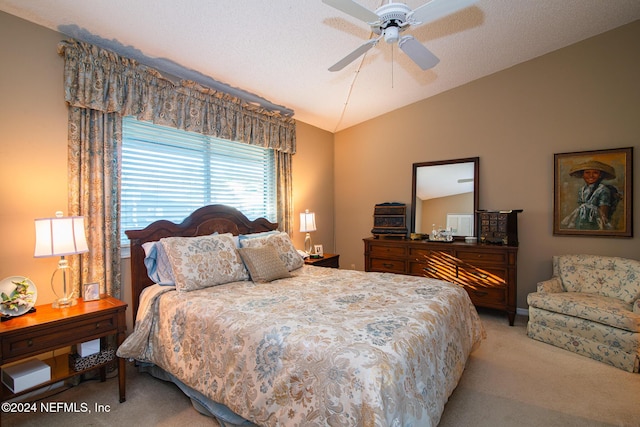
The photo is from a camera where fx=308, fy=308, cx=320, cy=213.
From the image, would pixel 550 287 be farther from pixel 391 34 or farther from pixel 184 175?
pixel 184 175

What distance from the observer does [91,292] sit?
2238 millimetres

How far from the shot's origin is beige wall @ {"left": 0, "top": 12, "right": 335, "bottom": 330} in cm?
213

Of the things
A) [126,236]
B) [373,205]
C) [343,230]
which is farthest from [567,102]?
[126,236]

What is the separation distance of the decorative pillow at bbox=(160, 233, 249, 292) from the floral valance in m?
1.19

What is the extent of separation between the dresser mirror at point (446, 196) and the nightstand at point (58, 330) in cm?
374

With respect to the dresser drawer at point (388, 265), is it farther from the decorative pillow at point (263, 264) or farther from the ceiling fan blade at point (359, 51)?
the ceiling fan blade at point (359, 51)

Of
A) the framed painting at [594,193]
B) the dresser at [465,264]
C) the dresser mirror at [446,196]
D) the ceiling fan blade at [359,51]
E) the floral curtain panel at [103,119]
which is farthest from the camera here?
the dresser mirror at [446,196]

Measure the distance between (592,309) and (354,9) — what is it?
3.13m

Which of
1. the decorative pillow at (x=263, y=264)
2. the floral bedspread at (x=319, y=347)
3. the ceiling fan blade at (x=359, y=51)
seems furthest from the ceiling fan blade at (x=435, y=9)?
the decorative pillow at (x=263, y=264)

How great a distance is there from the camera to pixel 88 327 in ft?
6.63

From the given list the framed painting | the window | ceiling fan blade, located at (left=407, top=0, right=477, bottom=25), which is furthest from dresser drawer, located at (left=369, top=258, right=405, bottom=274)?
ceiling fan blade, located at (left=407, top=0, right=477, bottom=25)

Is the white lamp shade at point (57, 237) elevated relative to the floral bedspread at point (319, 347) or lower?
elevated

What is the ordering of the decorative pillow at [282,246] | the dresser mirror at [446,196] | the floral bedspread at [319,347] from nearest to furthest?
1. the floral bedspread at [319,347]
2. the decorative pillow at [282,246]
3. the dresser mirror at [446,196]

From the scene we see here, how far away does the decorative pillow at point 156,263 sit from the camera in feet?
8.43
